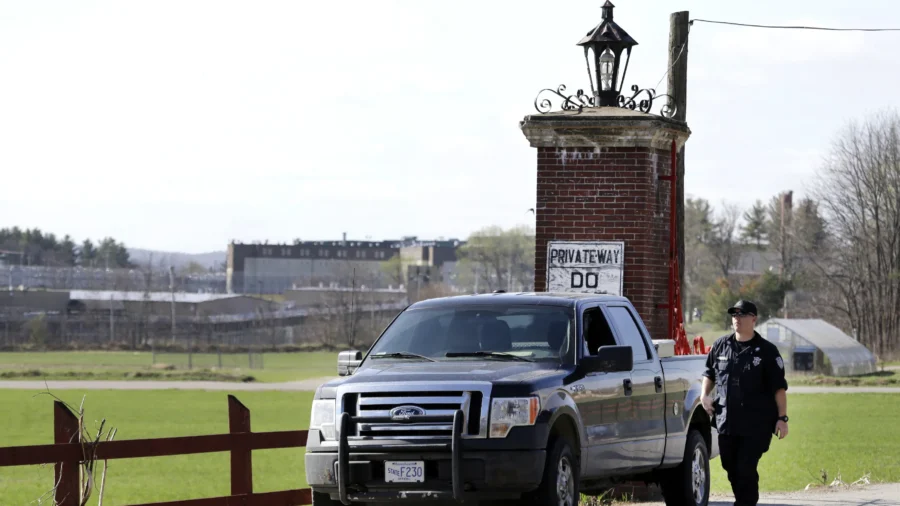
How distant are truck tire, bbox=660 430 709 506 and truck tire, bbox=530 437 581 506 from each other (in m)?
2.45

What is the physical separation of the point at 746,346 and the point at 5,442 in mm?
33531

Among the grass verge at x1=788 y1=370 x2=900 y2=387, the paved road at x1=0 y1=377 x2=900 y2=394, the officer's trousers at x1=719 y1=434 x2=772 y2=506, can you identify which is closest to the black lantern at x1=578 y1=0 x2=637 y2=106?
the officer's trousers at x1=719 y1=434 x2=772 y2=506

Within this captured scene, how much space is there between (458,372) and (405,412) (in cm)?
51

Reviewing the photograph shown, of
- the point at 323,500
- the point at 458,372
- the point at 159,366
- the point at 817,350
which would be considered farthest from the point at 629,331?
the point at 159,366

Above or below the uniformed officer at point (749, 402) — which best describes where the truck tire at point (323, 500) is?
below

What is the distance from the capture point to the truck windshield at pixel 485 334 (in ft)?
34.5

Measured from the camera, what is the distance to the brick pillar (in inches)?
568

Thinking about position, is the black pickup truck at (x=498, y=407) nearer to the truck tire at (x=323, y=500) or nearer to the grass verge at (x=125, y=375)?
the truck tire at (x=323, y=500)

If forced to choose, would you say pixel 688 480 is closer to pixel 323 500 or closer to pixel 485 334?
pixel 485 334

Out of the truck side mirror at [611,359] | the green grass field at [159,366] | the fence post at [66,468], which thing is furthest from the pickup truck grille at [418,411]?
the green grass field at [159,366]

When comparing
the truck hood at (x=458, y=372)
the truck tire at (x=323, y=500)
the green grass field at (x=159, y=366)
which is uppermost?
the truck hood at (x=458, y=372)

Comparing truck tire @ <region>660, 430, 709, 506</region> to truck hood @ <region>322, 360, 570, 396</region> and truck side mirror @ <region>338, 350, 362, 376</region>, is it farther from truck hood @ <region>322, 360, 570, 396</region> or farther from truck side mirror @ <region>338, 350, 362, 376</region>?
truck side mirror @ <region>338, 350, 362, 376</region>

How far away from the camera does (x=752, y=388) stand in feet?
34.8

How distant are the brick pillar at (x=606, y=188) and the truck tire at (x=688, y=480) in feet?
7.38
